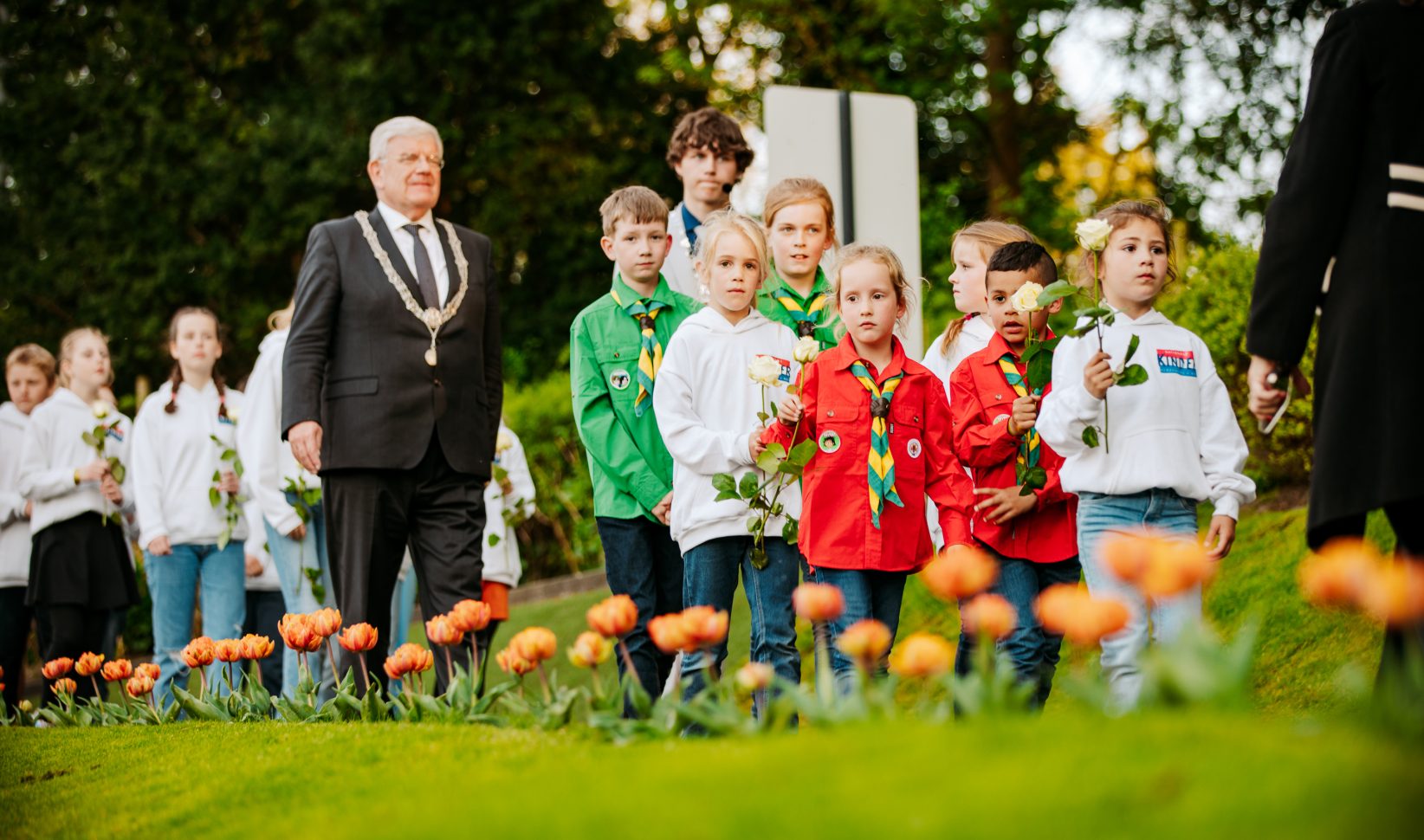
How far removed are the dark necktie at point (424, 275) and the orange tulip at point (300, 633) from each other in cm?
170

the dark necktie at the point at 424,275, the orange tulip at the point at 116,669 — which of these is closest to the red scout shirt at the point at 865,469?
the dark necktie at the point at 424,275

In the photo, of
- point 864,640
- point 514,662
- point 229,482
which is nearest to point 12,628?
point 229,482

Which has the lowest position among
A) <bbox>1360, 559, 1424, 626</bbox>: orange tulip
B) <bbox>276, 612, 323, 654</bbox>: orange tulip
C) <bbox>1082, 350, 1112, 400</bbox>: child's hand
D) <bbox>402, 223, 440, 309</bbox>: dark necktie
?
<bbox>276, 612, 323, 654</bbox>: orange tulip

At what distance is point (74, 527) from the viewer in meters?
8.73

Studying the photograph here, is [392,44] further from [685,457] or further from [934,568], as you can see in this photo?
[934,568]

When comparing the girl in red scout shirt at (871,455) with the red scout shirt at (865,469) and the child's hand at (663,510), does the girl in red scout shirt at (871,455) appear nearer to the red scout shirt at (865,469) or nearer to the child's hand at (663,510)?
the red scout shirt at (865,469)

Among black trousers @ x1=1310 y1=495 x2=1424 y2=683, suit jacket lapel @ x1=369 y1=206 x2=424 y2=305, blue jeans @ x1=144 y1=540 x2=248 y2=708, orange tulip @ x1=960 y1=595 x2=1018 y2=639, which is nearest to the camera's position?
orange tulip @ x1=960 y1=595 x2=1018 y2=639

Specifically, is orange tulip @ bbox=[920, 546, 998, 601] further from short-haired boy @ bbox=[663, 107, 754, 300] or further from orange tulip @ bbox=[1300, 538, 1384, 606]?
short-haired boy @ bbox=[663, 107, 754, 300]

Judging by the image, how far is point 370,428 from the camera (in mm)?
6254

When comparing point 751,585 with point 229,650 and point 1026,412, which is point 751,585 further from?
point 229,650

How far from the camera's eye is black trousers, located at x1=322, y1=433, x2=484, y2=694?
20.5 feet

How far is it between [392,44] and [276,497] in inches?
639

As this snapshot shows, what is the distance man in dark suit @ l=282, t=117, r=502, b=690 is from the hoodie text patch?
9.44 feet

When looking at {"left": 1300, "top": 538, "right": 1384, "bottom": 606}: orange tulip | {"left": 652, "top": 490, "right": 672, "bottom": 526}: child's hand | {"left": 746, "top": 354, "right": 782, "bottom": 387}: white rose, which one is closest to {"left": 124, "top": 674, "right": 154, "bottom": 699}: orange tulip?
{"left": 652, "top": 490, "right": 672, "bottom": 526}: child's hand
